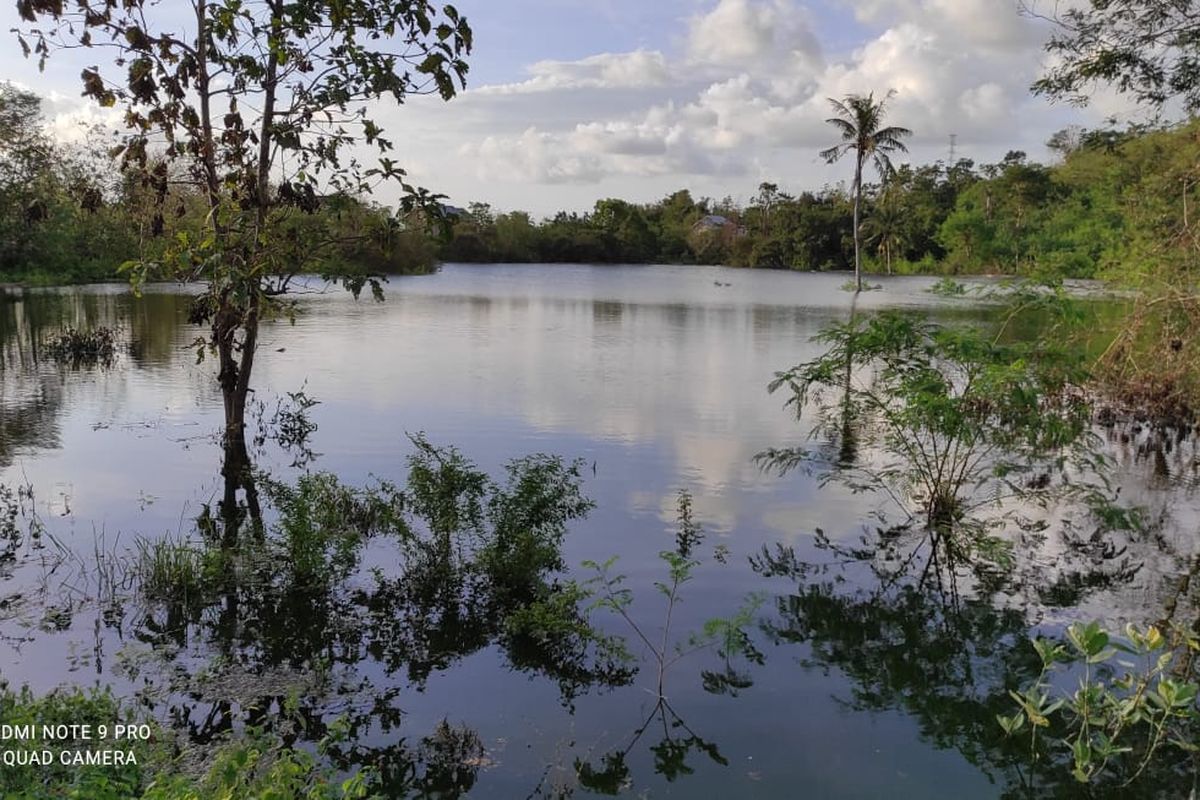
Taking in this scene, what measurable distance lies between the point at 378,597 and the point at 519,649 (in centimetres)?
128

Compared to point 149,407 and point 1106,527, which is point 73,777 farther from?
point 149,407

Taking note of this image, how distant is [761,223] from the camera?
87.2 m

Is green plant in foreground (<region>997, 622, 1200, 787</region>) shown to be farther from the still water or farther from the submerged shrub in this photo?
the submerged shrub

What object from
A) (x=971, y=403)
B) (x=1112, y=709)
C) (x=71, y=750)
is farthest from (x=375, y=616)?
(x=971, y=403)

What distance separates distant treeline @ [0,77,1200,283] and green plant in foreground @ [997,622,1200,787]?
3675mm

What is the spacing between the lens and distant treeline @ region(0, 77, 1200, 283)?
14242 millimetres

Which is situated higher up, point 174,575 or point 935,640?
point 174,575

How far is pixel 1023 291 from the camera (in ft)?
25.4

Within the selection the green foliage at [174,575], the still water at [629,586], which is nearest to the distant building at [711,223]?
the still water at [629,586]

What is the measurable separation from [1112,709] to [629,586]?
3.48m

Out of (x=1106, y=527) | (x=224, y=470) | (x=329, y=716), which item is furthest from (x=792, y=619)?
(x=224, y=470)

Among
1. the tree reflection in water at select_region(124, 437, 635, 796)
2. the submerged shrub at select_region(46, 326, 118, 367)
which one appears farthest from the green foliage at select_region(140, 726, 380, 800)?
the submerged shrub at select_region(46, 326, 118, 367)

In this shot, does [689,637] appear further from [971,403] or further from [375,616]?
[971,403]

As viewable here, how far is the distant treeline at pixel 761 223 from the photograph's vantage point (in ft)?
46.7
